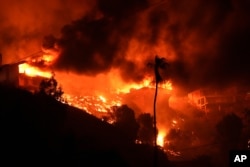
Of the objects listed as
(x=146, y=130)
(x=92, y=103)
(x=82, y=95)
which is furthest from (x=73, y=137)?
(x=82, y=95)

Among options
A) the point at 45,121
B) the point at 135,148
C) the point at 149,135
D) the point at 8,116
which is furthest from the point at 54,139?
the point at 149,135

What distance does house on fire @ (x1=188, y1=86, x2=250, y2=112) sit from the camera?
363ft

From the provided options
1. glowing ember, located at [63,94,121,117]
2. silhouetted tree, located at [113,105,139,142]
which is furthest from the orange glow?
silhouetted tree, located at [113,105,139,142]

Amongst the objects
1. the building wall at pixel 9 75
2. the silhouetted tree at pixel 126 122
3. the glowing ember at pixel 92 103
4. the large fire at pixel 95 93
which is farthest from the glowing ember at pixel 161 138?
the building wall at pixel 9 75

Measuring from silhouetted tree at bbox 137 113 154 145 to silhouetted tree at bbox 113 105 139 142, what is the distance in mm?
2806

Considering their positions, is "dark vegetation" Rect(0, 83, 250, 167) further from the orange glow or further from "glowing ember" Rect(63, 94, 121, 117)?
the orange glow

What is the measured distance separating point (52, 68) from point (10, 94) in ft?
96.1

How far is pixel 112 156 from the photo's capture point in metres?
36.9

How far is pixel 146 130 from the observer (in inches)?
2741

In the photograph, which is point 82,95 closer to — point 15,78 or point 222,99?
point 15,78

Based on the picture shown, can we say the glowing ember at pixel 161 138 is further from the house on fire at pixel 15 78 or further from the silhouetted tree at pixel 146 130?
the house on fire at pixel 15 78

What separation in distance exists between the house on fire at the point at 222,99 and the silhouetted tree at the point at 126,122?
45.6m

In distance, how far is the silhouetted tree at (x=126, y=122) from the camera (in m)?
61.9

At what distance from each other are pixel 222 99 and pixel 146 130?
45727mm
